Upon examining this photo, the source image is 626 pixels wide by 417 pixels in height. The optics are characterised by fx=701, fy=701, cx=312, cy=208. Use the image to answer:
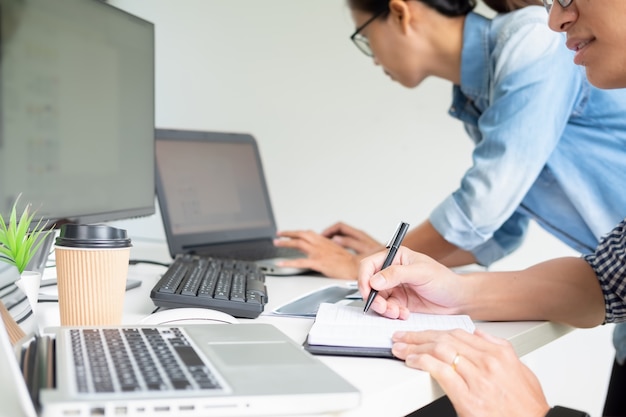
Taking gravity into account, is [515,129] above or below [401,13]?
below

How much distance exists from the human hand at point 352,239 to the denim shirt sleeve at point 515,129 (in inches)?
13.0

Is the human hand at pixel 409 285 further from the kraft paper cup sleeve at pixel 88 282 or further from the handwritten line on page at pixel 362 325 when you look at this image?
the kraft paper cup sleeve at pixel 88 282

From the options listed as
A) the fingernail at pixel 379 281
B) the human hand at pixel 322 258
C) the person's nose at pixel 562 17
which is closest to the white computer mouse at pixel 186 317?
the fingernail at pixel 379 281

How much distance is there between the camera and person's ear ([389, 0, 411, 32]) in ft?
4.92

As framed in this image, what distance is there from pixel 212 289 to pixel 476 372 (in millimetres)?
390

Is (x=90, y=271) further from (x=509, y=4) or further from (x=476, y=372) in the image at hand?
(x=509, y=4)

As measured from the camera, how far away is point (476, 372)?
64 cm

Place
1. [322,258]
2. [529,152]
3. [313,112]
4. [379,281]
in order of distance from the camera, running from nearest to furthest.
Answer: [379,281], [529,152], [322,258], [313,112]

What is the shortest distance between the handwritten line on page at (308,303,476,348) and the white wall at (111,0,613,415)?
1.35m

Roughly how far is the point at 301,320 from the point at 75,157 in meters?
0.41

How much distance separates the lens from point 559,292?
96cm

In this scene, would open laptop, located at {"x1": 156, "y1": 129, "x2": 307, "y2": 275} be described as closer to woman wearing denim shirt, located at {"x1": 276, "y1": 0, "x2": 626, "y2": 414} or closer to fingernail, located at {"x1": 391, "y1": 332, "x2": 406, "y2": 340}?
woman wearing denim shirt, located at {"x1": 276, "y1": 0, "x2": 626, "y2": 414}

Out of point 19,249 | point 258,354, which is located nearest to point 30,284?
point 19,249

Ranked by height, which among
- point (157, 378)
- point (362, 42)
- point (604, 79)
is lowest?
point (157, 378)
